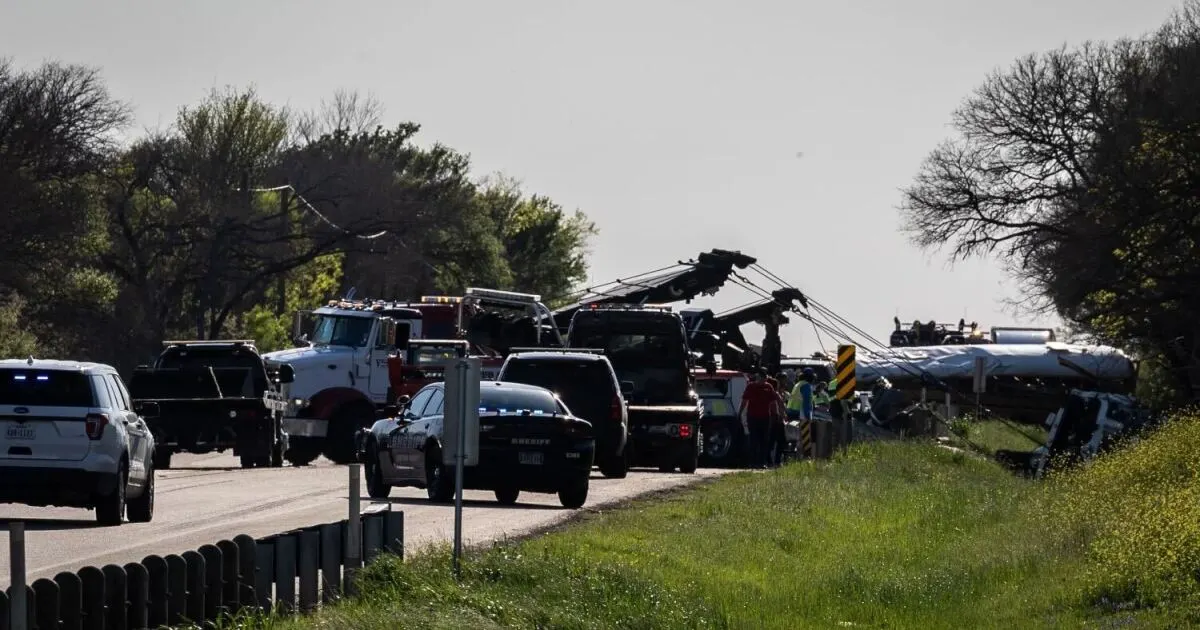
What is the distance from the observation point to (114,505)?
22.7 meters

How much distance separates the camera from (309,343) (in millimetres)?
41500

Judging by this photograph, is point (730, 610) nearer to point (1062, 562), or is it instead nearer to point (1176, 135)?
point (1062, 562)

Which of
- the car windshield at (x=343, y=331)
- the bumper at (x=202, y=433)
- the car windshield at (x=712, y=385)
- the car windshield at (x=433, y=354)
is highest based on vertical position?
the car windshield at (x=343, y=331)

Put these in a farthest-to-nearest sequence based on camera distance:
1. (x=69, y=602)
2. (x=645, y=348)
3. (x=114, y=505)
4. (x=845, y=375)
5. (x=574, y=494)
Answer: (x=845, y=375) → (x=645, y=348) → (x=574, y=494) → (x=114, y=505) → (x=69, y=602)

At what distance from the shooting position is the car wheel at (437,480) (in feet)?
88.4

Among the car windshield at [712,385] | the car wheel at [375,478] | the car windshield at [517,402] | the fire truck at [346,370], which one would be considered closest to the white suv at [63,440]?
the car windshield at [517,402]

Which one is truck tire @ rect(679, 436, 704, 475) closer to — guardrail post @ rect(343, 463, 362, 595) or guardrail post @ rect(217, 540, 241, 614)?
guardrail post @ rect(343, 463, 362, 595)

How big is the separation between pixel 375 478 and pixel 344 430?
458 inches

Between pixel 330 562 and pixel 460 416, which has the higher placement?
pixel 460 416

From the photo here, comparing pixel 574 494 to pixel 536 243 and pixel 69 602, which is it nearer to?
pixel 69 602

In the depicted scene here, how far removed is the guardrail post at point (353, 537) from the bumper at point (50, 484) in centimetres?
Result: 837

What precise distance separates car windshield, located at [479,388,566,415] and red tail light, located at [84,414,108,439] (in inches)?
212

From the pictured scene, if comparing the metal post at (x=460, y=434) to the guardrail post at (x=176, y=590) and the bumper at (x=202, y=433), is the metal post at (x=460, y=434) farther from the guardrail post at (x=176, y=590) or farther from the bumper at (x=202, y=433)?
the bumper at (x=202, y=433)

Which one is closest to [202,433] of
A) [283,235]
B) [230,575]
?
[230,575]
